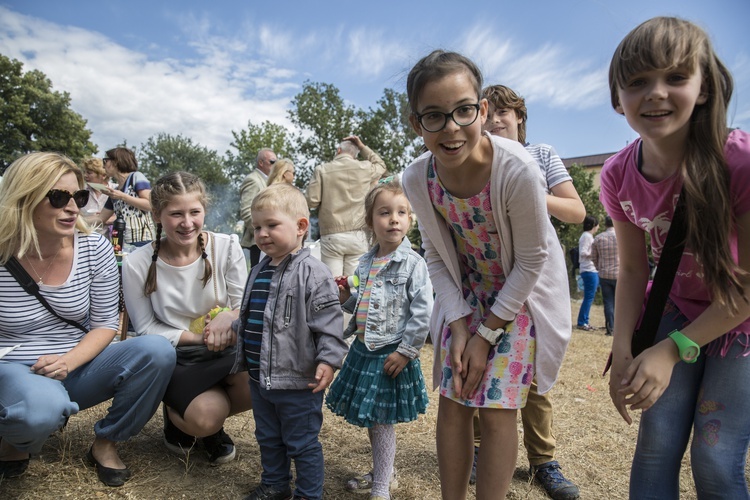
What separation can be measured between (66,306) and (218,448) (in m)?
1.09

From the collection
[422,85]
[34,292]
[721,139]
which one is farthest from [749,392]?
[34,292]

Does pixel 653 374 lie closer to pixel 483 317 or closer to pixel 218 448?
pixel 483 317

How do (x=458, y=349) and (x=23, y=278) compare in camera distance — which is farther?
(x=23, y=278)

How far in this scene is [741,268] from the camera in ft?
4.72

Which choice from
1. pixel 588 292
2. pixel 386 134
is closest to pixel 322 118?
pixel 386 134

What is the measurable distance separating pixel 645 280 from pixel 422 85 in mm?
1083

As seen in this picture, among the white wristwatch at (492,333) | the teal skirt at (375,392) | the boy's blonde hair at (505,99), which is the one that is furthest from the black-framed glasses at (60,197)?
the boy's blonde hair at (505,99)

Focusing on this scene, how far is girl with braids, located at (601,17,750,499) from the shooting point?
142cm

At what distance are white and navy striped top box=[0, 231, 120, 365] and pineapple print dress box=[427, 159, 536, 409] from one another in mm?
1815

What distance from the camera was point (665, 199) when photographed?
63.4 inches

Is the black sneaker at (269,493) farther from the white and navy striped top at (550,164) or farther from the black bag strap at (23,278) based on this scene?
the white and navy striped top at (550,164)

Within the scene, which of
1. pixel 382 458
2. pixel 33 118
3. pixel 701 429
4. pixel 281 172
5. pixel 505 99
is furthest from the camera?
pixel 33 118

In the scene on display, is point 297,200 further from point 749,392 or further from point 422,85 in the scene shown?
point 749,392

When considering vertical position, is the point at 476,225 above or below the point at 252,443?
above
